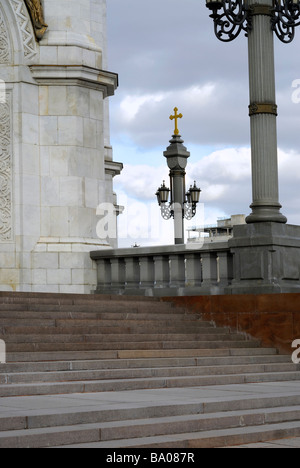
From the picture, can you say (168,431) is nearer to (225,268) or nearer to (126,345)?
(126,345)

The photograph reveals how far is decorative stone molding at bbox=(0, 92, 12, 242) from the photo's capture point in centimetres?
A: 2161

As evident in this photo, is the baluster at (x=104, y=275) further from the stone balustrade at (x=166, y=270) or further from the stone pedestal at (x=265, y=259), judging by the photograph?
the stone pedestal at (x=265, y=259)

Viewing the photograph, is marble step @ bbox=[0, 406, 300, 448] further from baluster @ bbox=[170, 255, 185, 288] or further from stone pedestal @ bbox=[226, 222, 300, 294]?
baluster @ bbox=[170, 255, 185, 288]

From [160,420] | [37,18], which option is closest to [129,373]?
[160,420]

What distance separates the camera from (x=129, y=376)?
13336 millimetres

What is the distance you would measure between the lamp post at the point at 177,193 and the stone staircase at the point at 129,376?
9.25 metres

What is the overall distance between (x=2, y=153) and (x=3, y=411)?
42.2ft

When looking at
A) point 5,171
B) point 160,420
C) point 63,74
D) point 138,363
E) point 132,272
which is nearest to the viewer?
point 160,420

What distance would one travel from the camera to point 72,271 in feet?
70.7

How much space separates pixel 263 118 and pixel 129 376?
23.3 feet

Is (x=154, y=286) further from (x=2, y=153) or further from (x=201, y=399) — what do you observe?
(x=201, y=399)

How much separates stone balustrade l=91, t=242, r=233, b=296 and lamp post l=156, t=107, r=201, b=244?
6.86 m

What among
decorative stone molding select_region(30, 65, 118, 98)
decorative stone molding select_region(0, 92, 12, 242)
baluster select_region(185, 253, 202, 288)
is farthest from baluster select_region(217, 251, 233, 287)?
decorative stone molding select_region(30, 65, 118, 98)

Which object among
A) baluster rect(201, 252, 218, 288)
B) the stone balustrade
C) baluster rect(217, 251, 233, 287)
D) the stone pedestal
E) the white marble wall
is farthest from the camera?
the white marble wall
